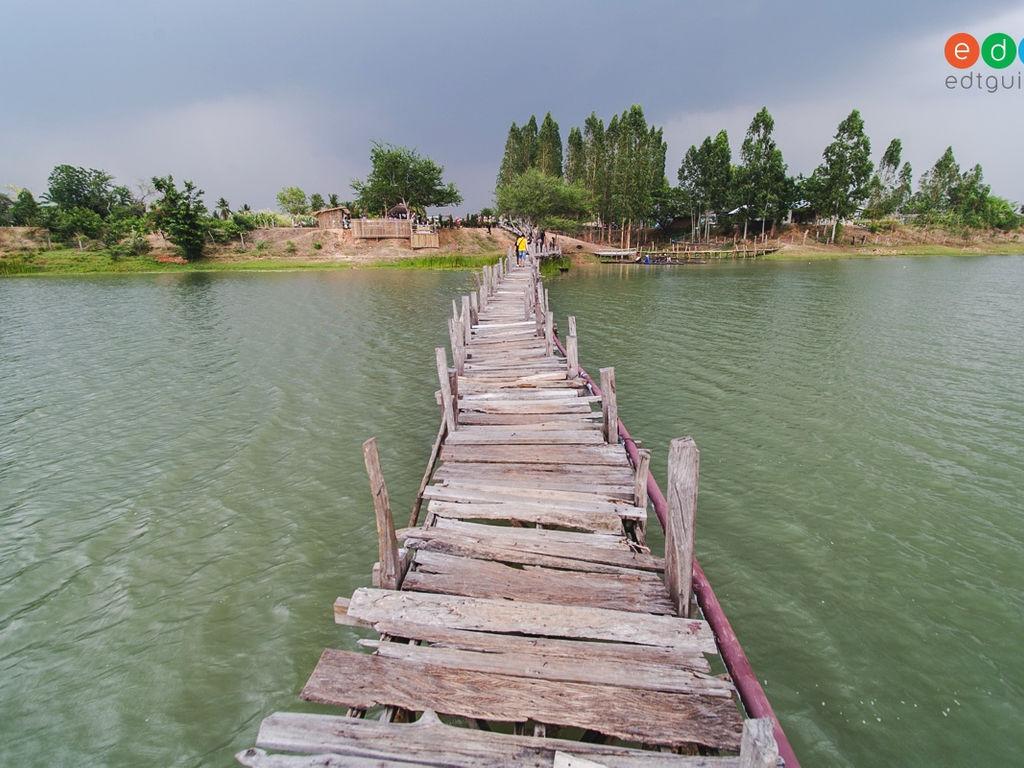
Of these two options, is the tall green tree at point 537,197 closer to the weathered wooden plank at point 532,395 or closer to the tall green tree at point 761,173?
the tall green tree at point 761,173

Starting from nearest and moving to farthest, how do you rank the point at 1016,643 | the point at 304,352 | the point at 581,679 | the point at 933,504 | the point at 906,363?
the point at 581,679 < the point at 1016,643 < the point at 933,504 < the point at 906,363 < the point at 304,352

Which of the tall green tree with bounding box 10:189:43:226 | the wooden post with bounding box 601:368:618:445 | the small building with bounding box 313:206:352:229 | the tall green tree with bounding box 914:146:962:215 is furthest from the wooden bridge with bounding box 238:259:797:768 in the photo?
the tall green tree with bounding box 914:146:962:215

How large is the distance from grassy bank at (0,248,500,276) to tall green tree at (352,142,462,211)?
17.1m

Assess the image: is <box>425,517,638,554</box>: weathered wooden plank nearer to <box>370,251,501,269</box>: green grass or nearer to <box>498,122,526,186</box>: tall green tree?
<box>370,251,501,269</box>: green grass

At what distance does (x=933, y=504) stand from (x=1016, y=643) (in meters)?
3.12

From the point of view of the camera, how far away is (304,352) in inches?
739

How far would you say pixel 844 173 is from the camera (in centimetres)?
6969

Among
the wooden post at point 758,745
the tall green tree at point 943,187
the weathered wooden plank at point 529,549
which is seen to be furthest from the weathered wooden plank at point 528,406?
the tall green tree at point 943,187

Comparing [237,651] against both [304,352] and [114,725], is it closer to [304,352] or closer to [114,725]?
[114,725]

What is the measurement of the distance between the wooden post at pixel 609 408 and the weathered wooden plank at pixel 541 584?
3.03m

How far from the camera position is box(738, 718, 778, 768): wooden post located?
228 cm

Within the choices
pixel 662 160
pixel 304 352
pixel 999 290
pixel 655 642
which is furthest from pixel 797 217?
pixel 655 642

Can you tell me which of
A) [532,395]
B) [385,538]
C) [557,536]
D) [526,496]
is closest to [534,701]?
[385,538]

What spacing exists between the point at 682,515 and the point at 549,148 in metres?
83.6
